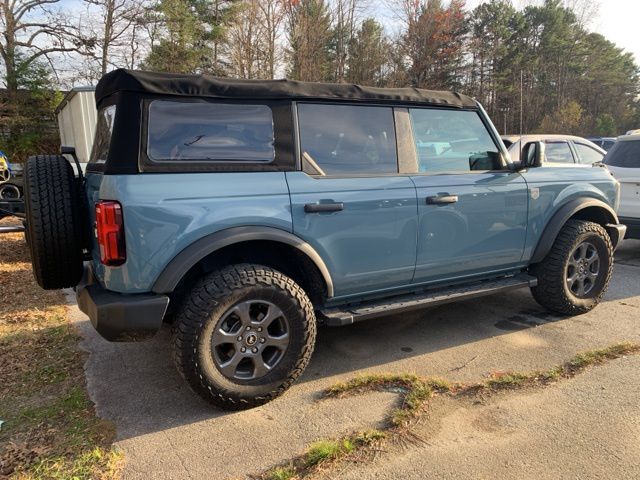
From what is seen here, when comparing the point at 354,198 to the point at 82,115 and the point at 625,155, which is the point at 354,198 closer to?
the point at 625,155

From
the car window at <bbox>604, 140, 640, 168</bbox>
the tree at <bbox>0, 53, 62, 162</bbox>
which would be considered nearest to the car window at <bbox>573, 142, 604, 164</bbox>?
the car window at <bbox>604, 140, 640, 168</bbox>

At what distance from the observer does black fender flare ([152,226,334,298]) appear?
2.55 metres

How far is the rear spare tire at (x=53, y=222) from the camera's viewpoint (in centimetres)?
279

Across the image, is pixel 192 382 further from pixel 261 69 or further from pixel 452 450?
pixel 261 69

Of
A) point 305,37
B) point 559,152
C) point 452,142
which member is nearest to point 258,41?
point 305,37

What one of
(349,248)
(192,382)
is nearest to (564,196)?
(349,248)

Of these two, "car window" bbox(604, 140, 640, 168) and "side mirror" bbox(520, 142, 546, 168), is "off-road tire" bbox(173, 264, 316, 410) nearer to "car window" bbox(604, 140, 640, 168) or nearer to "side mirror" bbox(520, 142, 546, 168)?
"side mirror" bbox(520, 142, 546, 168)

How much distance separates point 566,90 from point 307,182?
44.0 meters

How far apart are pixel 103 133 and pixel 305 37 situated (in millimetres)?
21164

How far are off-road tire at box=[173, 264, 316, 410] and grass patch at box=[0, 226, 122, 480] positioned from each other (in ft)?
1.90

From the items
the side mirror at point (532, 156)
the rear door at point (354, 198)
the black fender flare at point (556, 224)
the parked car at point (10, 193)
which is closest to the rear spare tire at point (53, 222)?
the rear door at point (354, 198)

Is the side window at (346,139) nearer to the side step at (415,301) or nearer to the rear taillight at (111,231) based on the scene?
the side step at (415,301)

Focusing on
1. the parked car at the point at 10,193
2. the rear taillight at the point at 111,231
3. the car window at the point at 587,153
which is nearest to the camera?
the rear taillight at the point at 111,231

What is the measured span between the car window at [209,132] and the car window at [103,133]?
295 millimetres
